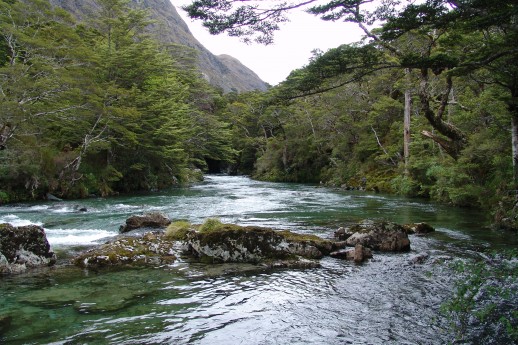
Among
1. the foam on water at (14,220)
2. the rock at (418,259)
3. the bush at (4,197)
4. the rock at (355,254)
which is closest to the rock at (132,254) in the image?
the rock at (355,254)

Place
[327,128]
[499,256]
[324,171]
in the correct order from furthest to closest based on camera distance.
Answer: [324,171] → [327,128] → [499,256]

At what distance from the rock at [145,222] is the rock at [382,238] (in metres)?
6.01

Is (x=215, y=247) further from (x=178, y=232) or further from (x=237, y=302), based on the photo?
(x=237, y=302)

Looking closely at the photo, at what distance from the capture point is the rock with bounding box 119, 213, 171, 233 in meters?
11.7

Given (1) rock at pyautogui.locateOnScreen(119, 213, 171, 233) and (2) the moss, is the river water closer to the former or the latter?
(2) the moss

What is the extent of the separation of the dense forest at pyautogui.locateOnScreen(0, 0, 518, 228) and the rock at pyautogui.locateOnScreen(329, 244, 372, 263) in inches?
147

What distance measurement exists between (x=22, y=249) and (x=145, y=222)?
447 centimetres

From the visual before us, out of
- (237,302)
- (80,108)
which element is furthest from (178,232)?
(80,108)

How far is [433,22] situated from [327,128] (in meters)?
28.8

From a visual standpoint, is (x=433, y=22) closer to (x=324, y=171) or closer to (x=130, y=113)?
(x=130, y=113)

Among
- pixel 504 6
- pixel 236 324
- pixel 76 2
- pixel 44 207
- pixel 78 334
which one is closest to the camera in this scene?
pixel 78 334

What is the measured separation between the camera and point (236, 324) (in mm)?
5074

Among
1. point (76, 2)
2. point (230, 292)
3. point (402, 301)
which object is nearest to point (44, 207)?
point (230, 292)

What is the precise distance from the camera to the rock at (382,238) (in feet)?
29.7
